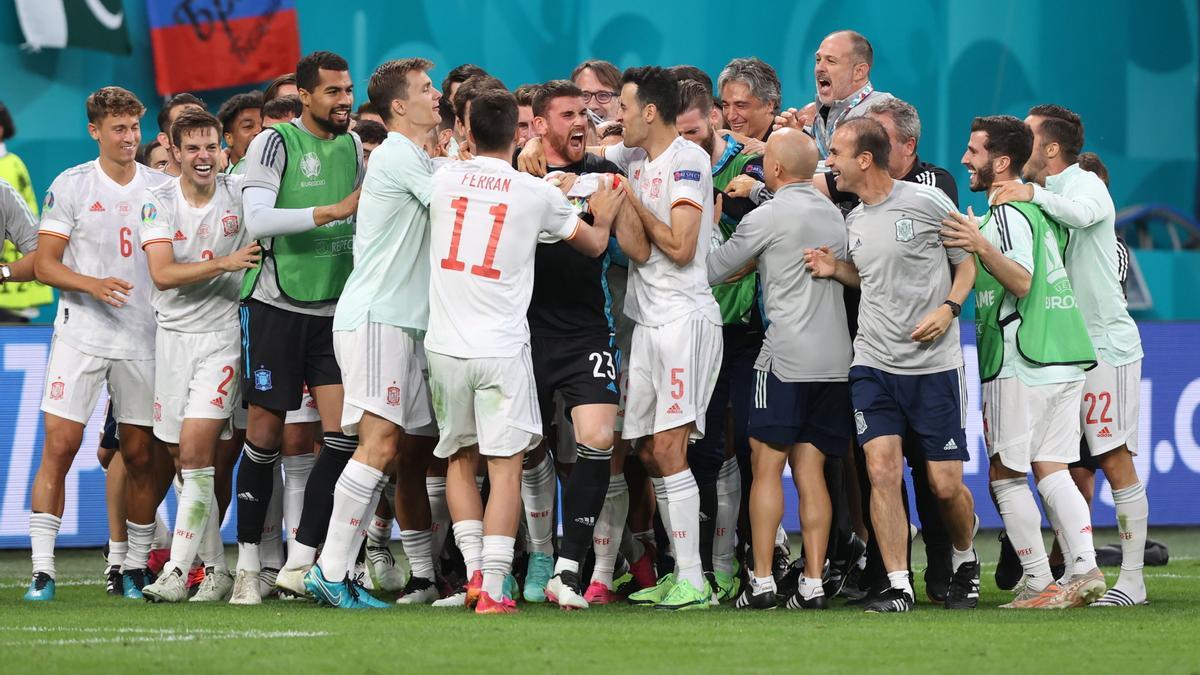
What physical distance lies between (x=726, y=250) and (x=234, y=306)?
7.97 ft

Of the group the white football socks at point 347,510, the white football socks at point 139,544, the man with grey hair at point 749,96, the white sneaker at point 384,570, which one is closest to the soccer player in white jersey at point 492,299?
the white football socks at point 347,510

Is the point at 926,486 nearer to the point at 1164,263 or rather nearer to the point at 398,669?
the point at 398,669

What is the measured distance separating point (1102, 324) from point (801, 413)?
1727 millimetres

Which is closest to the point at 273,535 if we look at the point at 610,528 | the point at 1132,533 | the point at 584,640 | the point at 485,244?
the point at 610,528

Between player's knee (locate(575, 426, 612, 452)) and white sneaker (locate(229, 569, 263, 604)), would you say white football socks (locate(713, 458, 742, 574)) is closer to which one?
player's knee (locate(575, 426, 612, 452))

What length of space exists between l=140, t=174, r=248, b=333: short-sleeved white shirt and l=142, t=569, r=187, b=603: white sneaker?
1.19 meters

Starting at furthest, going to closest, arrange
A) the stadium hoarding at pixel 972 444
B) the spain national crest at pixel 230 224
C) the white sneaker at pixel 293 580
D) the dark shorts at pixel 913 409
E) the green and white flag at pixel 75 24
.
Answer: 1. the green and white flag at pixel 75 24
2. the stadium hoarding at pixel 972 444
3. the spain national crest at pixel 230 224
4. the white sneaker at pixel 293 580
5. the dark shorts at pixel 913 409

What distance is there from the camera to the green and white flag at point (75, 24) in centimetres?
1432

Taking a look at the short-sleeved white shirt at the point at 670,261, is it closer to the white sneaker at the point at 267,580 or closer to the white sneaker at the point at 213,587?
the white sneaker at the point at 267,580

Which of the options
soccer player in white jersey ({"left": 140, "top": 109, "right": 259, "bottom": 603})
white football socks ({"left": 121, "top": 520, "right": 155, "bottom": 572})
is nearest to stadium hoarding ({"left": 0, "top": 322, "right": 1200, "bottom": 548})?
white football socks ({"left": 121, "top": 520, "right": 155, "bottom": 572})

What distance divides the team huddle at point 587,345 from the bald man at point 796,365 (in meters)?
0.01

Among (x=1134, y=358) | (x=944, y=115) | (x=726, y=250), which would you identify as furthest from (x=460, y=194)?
(x=944, y=115)

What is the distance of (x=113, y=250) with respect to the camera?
8.70 m

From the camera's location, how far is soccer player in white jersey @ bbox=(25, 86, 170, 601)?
859 centimetres
